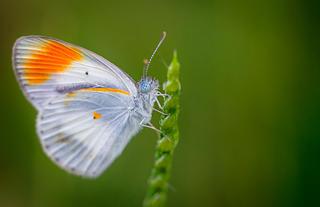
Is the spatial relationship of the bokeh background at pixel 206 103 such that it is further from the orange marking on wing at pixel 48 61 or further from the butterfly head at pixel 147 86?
the orange marking on wing at pixel 48 61

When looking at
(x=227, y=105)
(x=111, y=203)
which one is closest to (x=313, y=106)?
(x=227, y=105)

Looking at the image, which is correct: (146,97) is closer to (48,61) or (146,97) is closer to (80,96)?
(80,96)

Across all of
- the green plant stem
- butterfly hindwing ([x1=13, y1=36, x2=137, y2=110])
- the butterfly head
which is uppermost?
butterfly hindwing ([x1=13, y1=36, x2=137, y2=110])

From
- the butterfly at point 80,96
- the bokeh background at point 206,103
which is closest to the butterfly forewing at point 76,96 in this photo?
the butterfly at point 80,96

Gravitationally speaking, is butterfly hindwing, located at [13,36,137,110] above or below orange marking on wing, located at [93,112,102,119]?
above

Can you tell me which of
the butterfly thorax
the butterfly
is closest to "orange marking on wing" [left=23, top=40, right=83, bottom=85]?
the butterfly

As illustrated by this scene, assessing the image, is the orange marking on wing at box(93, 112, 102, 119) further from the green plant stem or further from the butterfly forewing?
the green plant stem
